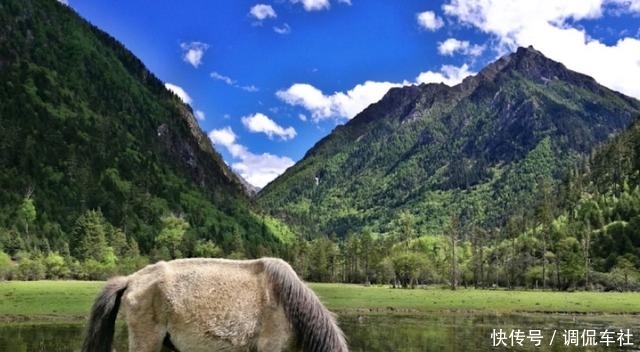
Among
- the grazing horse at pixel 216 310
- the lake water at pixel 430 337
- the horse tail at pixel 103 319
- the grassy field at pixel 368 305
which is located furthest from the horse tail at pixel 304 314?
the grassy field at pixel 368 305

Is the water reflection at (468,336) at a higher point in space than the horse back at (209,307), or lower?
lower

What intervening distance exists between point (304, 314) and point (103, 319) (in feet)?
11.9

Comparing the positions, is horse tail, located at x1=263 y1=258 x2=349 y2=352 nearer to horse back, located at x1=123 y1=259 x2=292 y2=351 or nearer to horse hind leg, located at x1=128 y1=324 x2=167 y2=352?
horse back, located at x1=123 y1=259 x2=292 y2=351

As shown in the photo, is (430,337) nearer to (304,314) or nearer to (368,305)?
(304,314)

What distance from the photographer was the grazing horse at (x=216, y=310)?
418 inches

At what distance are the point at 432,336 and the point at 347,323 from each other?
12098mm

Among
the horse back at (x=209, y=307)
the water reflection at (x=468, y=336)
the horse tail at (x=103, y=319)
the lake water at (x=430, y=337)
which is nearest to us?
the horse back at (x=209, y=307)

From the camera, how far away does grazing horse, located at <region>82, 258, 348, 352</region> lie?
34.9ft

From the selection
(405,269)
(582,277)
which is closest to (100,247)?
(405,269)

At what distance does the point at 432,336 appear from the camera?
40.8 m

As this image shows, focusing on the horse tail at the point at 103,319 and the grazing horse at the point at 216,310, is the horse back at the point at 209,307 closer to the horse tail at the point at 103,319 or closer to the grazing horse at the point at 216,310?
the grazing horse at the point at 216,310

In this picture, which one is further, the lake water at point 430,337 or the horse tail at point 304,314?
the lake water at point 430,337

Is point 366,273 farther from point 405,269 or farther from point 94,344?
point 94,344

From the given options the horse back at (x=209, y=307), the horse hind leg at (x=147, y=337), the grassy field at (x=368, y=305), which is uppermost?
the horse back at (x=209, y=307)
